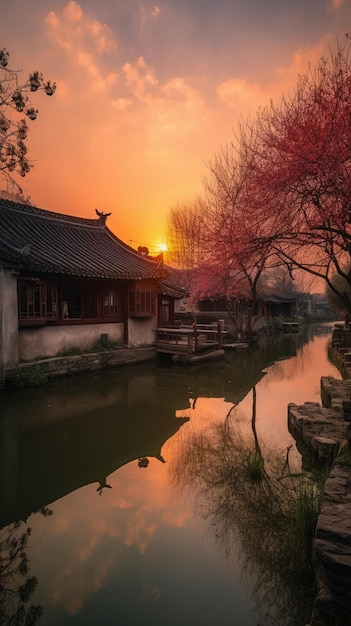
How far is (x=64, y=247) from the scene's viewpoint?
48.2ft

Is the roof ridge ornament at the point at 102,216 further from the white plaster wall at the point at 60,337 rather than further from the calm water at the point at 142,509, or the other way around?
the calm water at the point at 142,509

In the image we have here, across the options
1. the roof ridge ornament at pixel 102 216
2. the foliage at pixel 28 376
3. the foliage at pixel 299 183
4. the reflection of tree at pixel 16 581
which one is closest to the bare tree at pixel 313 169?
the foliage at pixel 299 183

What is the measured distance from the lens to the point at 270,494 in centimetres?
473

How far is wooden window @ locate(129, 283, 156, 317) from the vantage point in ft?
52.4

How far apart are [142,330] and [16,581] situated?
1316 centimetres

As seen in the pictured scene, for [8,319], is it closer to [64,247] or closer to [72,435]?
[64,247]

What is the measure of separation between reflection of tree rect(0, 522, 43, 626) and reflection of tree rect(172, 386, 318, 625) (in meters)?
1.97

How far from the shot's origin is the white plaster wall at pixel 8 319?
416 inches

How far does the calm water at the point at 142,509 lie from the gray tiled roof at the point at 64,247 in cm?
451

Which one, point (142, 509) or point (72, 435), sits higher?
point (72, 435)

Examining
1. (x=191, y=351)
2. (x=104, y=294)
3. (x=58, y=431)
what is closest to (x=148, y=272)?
(x=104, y=294)

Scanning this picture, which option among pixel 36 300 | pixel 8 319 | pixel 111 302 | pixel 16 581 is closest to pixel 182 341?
pixel 111 302

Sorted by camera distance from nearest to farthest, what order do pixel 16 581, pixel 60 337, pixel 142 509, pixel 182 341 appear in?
pixel 16 581
pixel 142 509
pixel 60 337
pixel 182 341

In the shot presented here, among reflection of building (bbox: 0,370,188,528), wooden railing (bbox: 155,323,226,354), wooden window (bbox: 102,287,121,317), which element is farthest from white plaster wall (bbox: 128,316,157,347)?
reflection of building (bbox: 0,370,188,528)
